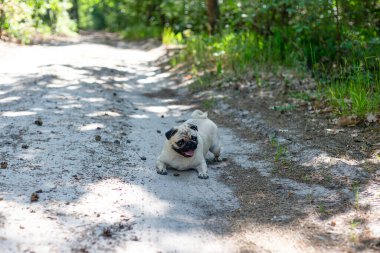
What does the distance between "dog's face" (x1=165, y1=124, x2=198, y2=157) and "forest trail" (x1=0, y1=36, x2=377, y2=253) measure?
1.04 feet

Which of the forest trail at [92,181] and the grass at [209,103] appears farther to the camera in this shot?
the grass at [209,103]

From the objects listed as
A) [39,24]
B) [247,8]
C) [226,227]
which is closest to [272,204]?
[226,227]

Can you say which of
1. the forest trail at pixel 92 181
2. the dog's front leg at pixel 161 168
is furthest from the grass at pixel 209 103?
the dog's front leg at pixel 161 168

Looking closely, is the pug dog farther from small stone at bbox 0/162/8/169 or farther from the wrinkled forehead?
small stone at bbox 0/162/8/169

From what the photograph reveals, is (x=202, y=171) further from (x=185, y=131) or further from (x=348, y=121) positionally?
(x=348, y=121)

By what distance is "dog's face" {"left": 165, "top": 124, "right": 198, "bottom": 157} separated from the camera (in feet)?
15.0

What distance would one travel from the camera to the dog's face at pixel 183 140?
458 centimetres

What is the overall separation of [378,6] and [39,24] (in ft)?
43.6

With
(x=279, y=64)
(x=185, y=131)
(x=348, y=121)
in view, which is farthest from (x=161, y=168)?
(x=279, y=64)

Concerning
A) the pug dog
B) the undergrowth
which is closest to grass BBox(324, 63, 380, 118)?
the undergrowth

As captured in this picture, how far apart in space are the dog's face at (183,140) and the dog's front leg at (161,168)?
24cm

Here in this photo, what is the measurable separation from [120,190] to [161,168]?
74 centimetres

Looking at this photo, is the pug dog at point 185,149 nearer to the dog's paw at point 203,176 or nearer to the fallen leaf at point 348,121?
the dog's paw at point 203,176

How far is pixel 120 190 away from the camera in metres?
4.14
